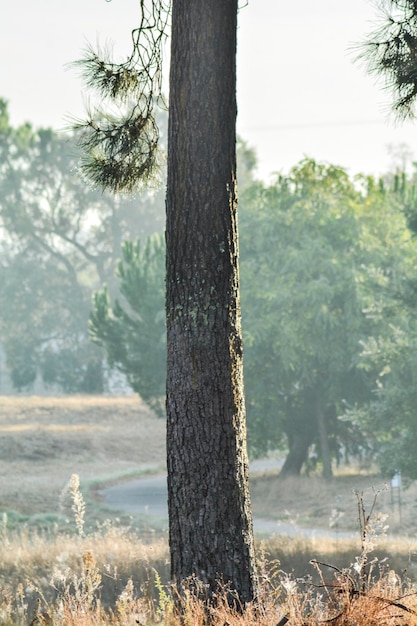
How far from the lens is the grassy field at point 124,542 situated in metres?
5.45

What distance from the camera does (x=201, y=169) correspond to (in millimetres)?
6461

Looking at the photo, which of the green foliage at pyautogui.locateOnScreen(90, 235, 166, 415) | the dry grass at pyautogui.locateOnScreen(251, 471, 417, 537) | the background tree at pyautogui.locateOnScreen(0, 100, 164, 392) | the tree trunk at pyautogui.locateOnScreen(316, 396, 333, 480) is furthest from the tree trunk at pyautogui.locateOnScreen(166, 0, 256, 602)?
the background tree at pyautogui.locateOnScreen(0, 100, 164, 392)

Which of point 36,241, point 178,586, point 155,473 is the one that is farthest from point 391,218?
point 36,241

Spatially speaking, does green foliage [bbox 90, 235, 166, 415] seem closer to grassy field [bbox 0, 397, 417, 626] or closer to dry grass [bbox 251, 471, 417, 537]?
grassy field [bbox 0, 397, 417, 626]

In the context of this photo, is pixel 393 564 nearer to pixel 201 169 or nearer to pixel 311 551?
pixel 311 551

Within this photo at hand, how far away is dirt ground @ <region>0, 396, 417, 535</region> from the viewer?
1136 inches

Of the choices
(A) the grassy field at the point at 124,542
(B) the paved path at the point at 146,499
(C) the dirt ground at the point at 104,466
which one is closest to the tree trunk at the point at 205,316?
(A) the grassy field at the point at 124,542

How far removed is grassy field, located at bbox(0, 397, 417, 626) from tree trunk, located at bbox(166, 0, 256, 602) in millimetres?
351

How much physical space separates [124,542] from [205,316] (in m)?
10.2

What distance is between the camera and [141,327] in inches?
1389

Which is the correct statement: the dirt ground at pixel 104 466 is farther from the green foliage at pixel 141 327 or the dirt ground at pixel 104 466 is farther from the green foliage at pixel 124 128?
the green foliage at pixel 124 128

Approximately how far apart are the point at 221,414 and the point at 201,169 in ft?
5.18

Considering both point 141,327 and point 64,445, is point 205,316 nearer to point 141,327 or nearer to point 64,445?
point 141,327

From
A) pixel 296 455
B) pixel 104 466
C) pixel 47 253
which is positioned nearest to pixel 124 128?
pixel 296 455
